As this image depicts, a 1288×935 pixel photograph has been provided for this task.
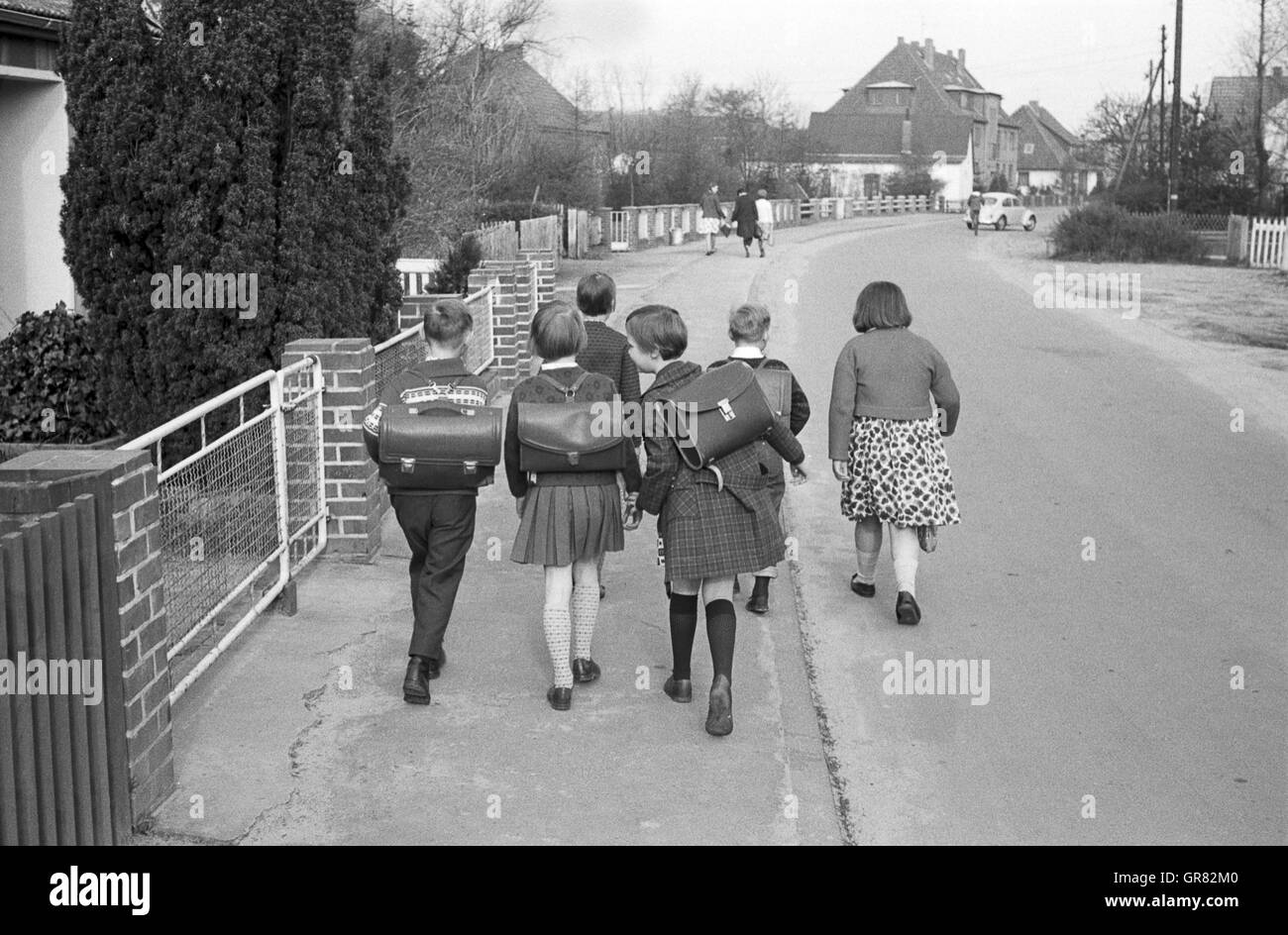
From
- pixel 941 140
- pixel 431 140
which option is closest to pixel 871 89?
pixel 941 140

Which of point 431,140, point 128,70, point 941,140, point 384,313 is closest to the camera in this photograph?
point 128,70

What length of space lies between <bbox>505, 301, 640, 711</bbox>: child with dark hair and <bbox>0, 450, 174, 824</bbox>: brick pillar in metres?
1.36

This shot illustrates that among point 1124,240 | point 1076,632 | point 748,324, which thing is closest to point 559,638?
point 748,324

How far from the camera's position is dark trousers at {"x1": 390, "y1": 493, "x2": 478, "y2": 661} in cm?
559

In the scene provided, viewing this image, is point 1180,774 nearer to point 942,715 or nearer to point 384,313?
point 942,715

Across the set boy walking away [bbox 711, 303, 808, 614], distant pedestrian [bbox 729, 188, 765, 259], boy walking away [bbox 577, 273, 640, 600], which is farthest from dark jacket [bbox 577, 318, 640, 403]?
distant pedestrian [bbox 729, 188, 765, 259]

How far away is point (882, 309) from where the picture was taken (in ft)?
21.9

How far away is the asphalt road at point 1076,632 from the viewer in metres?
4.82

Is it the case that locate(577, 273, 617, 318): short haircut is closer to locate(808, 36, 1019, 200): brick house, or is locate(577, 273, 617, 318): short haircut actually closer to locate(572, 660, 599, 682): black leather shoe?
locate(572, 660, 599, 682): black leather shoe

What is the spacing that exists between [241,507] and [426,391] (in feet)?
3.89

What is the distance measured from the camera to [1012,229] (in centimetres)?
4722

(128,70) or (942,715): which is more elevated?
(128,70)

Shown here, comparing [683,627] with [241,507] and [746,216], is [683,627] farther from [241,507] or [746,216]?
[746,216]
